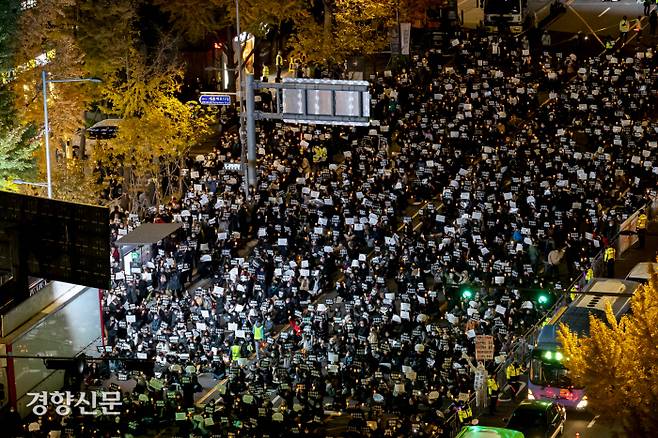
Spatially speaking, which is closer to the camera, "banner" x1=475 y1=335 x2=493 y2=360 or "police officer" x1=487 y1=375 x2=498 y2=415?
"banner" x1=475 y1=335 x2=493 y2=360

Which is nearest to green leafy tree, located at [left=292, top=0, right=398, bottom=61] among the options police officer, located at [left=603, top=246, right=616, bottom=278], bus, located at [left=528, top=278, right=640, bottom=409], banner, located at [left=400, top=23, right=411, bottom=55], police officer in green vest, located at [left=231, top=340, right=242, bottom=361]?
banner, located at [left=400, top=23, right=411, bottom=55]

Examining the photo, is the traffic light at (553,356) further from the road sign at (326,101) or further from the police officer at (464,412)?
the road sign at (326,101)

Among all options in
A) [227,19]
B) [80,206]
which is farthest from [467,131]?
[80,206]

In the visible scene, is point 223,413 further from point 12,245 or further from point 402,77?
point 402,77

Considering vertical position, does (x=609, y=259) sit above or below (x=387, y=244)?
below

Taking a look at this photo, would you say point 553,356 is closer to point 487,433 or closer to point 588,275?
point 487,433

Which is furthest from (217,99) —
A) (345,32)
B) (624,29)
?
(624,29)

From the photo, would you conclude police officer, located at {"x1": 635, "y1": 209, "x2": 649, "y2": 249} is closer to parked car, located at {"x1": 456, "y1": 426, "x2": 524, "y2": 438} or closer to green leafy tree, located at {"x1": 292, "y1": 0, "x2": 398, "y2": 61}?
parked car, located at {"x1": 456, "y1": 426, "x2": 524, "y2": 438}
